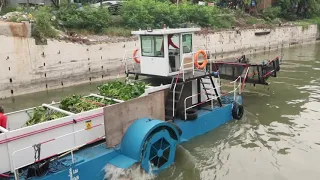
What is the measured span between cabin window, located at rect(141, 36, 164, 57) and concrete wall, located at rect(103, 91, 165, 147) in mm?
1887

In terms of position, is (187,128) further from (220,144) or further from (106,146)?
(106,146)

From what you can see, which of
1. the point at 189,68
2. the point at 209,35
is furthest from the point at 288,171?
the point at 209,35

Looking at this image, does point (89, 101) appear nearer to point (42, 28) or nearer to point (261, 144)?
point (261, 144)

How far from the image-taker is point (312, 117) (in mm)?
11430

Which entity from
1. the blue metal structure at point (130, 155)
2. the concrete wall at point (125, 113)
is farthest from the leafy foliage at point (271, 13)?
the blue metal structure at point (130, 155)

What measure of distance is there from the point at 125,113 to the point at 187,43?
357 cm

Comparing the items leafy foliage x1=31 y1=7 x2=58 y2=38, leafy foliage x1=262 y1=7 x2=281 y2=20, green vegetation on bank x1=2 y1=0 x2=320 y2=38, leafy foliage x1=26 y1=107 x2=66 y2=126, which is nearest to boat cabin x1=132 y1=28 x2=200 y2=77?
leafy foliage x1=26 y1=107 x2=66 y2=126

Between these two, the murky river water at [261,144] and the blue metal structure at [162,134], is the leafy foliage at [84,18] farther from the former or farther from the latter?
the blue metal structure at [162,134]

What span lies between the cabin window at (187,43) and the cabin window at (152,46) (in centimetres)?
76

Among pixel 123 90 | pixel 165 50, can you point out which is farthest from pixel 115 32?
pixel 123 90

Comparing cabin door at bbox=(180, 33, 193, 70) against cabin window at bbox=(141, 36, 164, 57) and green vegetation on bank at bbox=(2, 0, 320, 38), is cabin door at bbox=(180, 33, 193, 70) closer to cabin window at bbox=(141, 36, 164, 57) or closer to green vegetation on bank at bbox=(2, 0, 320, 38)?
cabin window at bbox=(141, 36, 164, 57)

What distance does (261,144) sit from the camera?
9414 mm

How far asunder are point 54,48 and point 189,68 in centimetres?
957

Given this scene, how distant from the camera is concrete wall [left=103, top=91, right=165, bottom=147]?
684 centimetres
